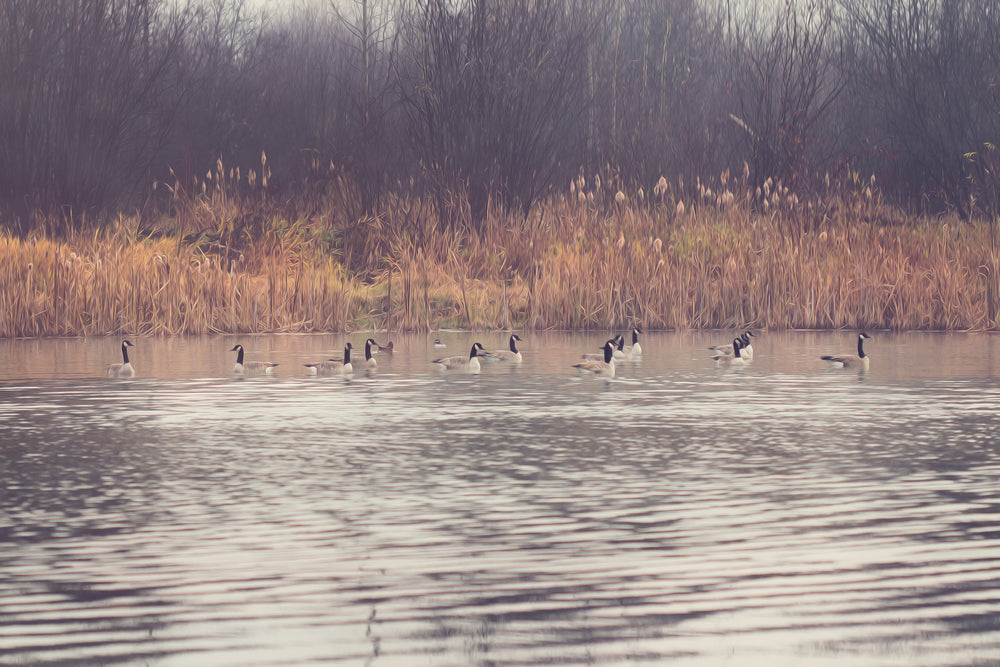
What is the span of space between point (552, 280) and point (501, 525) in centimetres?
1216

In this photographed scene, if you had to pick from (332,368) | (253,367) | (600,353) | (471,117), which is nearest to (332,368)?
(332,368)

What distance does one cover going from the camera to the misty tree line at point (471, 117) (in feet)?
70.6

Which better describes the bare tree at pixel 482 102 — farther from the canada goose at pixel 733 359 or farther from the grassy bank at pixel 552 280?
the canada goose at pixel 733 359

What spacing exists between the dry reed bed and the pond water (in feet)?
18.7

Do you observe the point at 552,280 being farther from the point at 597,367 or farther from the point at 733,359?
the point at 597,367

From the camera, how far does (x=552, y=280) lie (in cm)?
1808

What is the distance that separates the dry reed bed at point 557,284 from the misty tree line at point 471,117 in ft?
7.63

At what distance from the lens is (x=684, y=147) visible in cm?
2875

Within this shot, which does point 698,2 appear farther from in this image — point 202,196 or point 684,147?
point 202,196

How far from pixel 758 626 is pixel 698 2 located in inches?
1622

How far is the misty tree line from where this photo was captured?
70.6 feet

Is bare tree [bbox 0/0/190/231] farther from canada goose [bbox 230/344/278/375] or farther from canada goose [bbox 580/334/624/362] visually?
canada goose [bbox 580/334/624/362]

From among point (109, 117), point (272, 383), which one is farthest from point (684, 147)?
point (272, 383)

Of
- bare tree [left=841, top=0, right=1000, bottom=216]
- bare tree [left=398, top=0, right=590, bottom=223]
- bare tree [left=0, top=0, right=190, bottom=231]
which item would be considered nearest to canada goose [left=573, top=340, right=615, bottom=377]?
bare tree [left=398, top=0, right=590, bottom=223]
